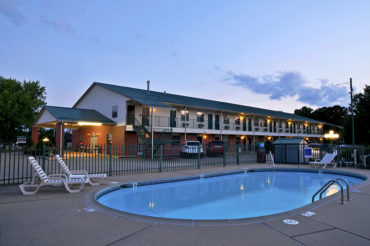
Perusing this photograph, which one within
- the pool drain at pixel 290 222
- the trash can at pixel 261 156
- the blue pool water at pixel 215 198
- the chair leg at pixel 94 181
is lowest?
the blue pool water at pixel 215 198

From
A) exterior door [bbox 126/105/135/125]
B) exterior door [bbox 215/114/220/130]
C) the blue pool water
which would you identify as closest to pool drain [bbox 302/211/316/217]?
the blue pool water

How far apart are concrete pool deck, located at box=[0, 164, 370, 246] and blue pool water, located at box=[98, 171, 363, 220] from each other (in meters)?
1.99

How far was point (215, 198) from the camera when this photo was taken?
28.0 ft

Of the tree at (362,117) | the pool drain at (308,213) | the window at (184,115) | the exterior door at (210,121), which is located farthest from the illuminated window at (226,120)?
the pool drain at (308,213)

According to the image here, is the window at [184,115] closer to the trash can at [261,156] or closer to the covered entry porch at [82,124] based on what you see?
the covered entry porch at [82,124]

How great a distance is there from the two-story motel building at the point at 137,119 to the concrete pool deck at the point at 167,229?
16.7m

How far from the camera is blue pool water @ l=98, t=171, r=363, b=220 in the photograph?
6840 millimetres

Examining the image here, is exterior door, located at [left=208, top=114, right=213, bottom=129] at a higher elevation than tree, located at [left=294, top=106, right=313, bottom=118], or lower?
lower

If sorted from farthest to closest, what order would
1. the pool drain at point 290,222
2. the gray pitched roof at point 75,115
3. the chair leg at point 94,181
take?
the gray pitched roof at point 75,115
the chair leg at point 94,181
the pool drain at point 290,222

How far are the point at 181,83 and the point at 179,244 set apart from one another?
118 ft

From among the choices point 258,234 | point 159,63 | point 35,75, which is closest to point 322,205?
point 258,234

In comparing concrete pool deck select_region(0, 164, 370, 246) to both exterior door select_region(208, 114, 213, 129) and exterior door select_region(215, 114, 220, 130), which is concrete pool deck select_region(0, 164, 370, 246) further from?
exterior door select_region(215, 114, 220, 130)

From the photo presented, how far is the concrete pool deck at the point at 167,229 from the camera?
139 inches

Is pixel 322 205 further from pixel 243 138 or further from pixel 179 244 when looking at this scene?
pixel 243 138
